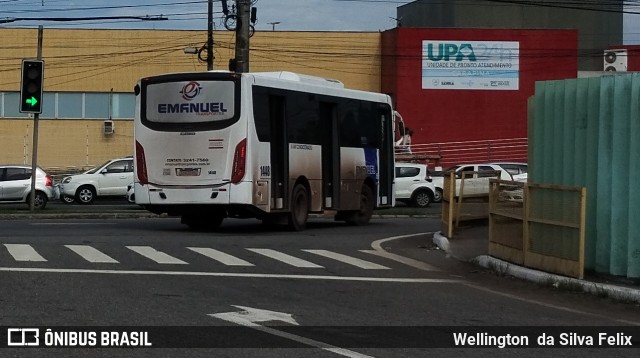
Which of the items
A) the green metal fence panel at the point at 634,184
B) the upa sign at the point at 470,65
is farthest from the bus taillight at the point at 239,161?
the upa sign at the point at 470,65

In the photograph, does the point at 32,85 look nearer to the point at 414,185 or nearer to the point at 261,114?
the point at 261,114

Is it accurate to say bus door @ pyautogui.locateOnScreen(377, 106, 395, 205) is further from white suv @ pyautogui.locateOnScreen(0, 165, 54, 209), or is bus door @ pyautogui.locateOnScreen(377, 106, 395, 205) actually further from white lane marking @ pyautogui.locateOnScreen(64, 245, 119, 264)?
white suv @ pyautogui.locateOnScreen(0, 165, 54, 209)

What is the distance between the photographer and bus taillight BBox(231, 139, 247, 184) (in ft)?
70.2

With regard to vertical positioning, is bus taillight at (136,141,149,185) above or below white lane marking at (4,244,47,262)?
above

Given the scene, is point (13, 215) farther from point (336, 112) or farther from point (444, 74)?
point (444, 74)

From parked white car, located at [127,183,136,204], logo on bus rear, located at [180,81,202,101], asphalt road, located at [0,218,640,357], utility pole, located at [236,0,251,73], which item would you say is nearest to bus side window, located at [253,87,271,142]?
logo on bus rear, located at [180,81,202,101]

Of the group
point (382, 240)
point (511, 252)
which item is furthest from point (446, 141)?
point (511, 252)

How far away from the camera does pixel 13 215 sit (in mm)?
28484

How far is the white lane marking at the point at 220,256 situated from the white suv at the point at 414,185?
2130 centimetres

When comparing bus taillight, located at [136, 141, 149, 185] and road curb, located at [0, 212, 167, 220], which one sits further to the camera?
road curb, located at [0, 212, 167, 220]

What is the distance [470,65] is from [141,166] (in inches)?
1337

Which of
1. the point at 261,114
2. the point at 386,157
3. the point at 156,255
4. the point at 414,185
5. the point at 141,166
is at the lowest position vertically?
the point at 156,255

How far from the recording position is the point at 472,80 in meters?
53.8

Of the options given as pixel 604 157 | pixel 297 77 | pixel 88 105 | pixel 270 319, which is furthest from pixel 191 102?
pixel 88 105
